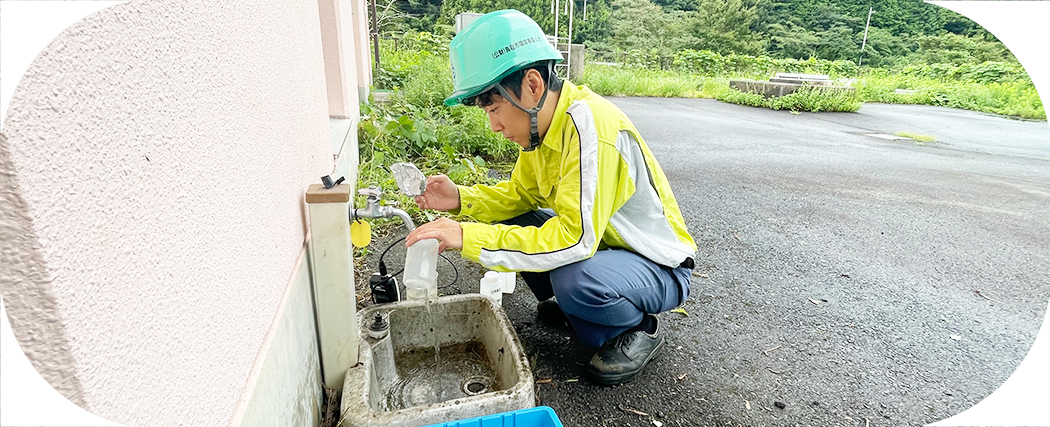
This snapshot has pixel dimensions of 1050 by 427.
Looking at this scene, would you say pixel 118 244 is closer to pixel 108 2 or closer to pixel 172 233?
pixel 172 233

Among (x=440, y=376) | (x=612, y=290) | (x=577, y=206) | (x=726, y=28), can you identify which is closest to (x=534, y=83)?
(x=577, y=206)

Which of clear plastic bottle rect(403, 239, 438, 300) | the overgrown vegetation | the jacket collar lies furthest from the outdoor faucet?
the overgrown vegetation

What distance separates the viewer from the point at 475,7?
2470 cm

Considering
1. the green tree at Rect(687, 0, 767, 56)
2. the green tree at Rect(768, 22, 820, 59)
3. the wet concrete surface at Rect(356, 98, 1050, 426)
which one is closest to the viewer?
the wet concrete surface at Rect(356, 98, 1050, 426)

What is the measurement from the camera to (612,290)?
6.03ft

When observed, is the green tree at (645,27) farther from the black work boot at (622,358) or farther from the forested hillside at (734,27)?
the black work boot at (622,358)

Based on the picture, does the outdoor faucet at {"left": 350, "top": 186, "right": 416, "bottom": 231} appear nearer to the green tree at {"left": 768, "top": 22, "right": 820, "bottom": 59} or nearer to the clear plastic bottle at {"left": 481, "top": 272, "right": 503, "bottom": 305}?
the clear plastic bottle at {"left": 481, "top": 272, "right": 503, "bottom": 305}

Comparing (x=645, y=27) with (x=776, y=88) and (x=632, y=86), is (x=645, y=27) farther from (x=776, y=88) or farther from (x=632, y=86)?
(x=776, y=88)

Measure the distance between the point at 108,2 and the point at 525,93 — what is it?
51.4 inches

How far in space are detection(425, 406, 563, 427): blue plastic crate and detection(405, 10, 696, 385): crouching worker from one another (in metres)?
0.49

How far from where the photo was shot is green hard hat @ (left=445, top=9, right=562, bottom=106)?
1.66 meters

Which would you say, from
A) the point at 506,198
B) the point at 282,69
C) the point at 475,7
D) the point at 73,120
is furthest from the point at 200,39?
the point at 475,7

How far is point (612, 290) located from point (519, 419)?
61 cm

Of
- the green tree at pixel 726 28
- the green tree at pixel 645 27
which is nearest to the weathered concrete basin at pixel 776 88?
the green tree at pixel 726 28
